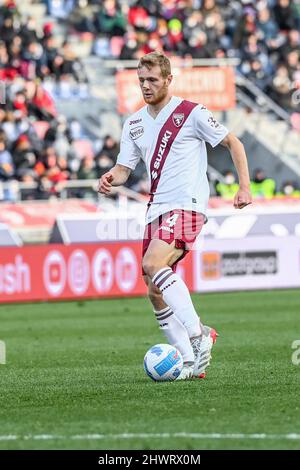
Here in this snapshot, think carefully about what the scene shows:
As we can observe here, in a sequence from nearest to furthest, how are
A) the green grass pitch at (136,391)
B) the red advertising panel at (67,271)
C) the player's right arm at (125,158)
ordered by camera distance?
the green grass pitch at (136,391), the player's right arm at (125,158), the red advertising panel at (67,271)

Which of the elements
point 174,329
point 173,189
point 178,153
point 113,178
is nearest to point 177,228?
point 173,189

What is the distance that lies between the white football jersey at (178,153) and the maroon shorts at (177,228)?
0.16 ft

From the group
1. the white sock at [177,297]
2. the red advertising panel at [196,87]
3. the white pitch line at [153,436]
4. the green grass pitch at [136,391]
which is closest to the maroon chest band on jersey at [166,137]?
the white sock at [177,297]

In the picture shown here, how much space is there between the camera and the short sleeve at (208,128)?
31.8 feet

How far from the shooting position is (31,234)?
24.1 metres

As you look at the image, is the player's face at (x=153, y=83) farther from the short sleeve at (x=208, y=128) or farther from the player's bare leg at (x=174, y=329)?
the player's bare leg at (x=174, y=329)

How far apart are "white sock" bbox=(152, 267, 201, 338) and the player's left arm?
0.77 meters

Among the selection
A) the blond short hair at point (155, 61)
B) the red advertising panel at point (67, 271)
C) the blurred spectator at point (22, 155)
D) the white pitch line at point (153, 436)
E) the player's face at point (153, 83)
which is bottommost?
the red advertising panel at point (67, 271)

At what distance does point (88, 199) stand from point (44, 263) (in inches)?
175

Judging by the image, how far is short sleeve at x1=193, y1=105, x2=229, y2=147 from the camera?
9.68 meters

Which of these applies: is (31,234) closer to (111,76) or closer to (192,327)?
(111,76)

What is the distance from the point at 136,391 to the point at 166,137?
6.61ft

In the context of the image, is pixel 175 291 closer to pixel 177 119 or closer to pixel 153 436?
pixel 177 119
